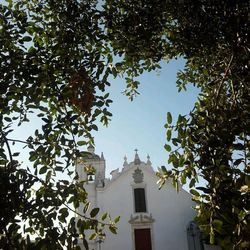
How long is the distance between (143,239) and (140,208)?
2.20 metres

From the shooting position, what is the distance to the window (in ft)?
84.6

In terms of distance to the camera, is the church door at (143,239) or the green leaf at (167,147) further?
the church door at (143,239)

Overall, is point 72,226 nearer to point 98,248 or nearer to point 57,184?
point 57,184

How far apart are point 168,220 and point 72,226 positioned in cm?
2350

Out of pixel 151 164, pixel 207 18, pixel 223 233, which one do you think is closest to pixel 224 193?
pixel 223 233

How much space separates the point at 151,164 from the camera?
27.5 m

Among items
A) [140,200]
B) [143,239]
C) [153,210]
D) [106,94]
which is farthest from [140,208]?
[106,94]

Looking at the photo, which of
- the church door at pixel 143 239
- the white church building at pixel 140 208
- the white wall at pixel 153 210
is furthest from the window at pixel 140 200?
the church door at pixel 143 239

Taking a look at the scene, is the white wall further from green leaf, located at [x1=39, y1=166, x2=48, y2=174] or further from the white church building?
green leaf, located at [x1=39, y1=166, x2=48, y2=174]

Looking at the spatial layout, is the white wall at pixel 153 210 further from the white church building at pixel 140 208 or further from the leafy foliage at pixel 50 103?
the leafy foliage at pixel 50 103

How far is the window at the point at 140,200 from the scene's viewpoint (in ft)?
84.6

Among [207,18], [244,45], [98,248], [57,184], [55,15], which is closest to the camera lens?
[57,184]

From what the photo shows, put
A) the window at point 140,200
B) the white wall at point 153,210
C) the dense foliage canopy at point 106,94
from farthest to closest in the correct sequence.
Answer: the window at point 140,200
the white wall at point 153,210
the dense foliage canopy at point 106,94

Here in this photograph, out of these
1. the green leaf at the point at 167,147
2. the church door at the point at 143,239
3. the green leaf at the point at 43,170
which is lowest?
the church door at the point at 143,239
